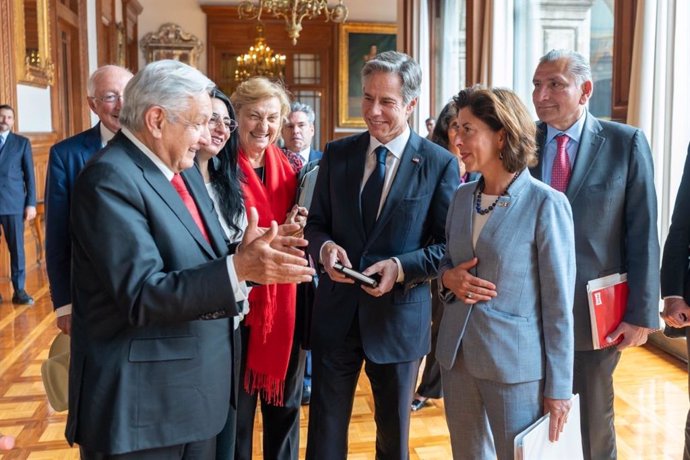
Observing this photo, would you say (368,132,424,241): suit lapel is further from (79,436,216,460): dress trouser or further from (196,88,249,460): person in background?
(79,436,216,460): dress trouser

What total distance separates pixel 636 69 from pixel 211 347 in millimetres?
4214

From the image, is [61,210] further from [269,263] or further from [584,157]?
[584,157]

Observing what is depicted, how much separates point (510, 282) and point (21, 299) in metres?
6.14

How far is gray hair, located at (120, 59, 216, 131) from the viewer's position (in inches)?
66.3

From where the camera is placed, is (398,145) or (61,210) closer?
(398,145)

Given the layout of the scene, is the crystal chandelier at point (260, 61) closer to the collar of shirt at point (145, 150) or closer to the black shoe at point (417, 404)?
the black shoe at point (417, 404)

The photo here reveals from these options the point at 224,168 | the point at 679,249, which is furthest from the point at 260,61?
the point at 679,249

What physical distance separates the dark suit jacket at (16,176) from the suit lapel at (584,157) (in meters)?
6.00

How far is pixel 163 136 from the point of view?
1.72 metres

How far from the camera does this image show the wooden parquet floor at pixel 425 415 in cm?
352

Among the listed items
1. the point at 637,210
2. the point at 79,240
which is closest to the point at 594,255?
the point at 637,210

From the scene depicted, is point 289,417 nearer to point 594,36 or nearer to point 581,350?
point 581,350

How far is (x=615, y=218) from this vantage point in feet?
7.98

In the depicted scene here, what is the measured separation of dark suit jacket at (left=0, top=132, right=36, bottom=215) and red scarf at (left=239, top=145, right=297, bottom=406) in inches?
195
